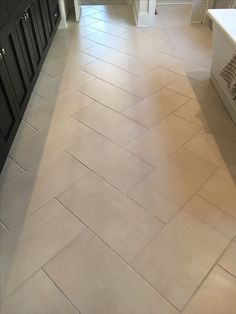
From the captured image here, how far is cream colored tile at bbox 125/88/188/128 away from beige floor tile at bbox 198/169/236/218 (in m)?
0.65

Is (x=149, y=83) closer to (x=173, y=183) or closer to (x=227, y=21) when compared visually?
(x=227, y=21)

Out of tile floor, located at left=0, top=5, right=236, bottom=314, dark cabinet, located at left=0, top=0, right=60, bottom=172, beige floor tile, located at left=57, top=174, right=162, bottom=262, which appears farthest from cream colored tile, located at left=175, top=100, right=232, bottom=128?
dark cabinet, located at left=0, top=0, right=60, bottom=172

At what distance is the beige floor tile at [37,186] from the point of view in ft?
4.95

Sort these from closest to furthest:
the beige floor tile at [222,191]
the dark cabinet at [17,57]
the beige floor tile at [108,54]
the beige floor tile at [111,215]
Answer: the beige floor tile at [111,215] < the beige floor tile at [222,191] < the dark cabinet at [17,57] < the beige floor tile at [108,54]

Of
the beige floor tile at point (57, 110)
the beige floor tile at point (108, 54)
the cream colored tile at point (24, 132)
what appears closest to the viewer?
the cream colored tile at point (24, 132)

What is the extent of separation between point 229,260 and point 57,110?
1.64 m

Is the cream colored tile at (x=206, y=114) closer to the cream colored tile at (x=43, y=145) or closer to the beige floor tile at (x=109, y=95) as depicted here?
the beige floor tile at (x=109, y=95)

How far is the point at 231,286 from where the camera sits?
120cm

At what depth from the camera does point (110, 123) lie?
2.09 m

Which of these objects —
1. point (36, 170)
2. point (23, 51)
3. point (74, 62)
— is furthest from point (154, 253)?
point (74, 62)

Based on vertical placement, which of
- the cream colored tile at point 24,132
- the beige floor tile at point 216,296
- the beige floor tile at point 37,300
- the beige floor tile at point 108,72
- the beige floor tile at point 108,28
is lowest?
the beige floor tile at point 108,28

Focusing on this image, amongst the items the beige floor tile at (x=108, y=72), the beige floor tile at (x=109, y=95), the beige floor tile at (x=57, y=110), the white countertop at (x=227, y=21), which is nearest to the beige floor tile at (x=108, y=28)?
the beige floor tile at (x=108, y=72)

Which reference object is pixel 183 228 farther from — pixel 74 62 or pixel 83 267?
pixel 74 62

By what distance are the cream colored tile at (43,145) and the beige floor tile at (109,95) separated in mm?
369
